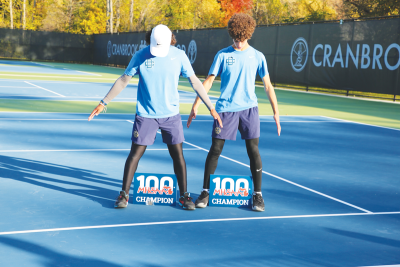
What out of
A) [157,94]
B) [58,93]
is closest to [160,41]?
[157,94]

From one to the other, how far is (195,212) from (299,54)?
18.1 meters

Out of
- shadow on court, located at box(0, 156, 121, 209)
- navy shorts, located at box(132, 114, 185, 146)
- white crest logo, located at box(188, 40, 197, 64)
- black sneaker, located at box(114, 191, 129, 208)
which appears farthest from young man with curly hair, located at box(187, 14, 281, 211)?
white crest logo, located at box(188, 40, 197, 64)

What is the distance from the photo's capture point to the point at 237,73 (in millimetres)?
4785

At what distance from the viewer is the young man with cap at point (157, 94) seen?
4516mm

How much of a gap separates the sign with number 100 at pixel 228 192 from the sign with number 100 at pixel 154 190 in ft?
1.22

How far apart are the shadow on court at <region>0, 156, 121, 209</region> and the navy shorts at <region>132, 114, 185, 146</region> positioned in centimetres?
70

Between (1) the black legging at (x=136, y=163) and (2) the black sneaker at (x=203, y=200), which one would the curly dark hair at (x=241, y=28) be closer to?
(1) the black legging at (x=136, y=163)

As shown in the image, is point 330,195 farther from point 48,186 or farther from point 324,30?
point 324,30

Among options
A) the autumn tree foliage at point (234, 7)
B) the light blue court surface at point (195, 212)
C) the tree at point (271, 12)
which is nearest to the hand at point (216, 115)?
the light blue court surface at point (195, 212)

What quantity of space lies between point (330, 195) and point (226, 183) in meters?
1.27

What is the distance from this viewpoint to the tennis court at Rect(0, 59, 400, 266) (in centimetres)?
371

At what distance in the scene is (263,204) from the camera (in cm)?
488

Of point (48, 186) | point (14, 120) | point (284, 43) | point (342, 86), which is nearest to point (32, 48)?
point (284, 43)

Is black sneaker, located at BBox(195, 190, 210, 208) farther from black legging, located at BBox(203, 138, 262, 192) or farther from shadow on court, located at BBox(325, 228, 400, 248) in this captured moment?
shadow on court, located at BBox(325, 228, 400, 248)
